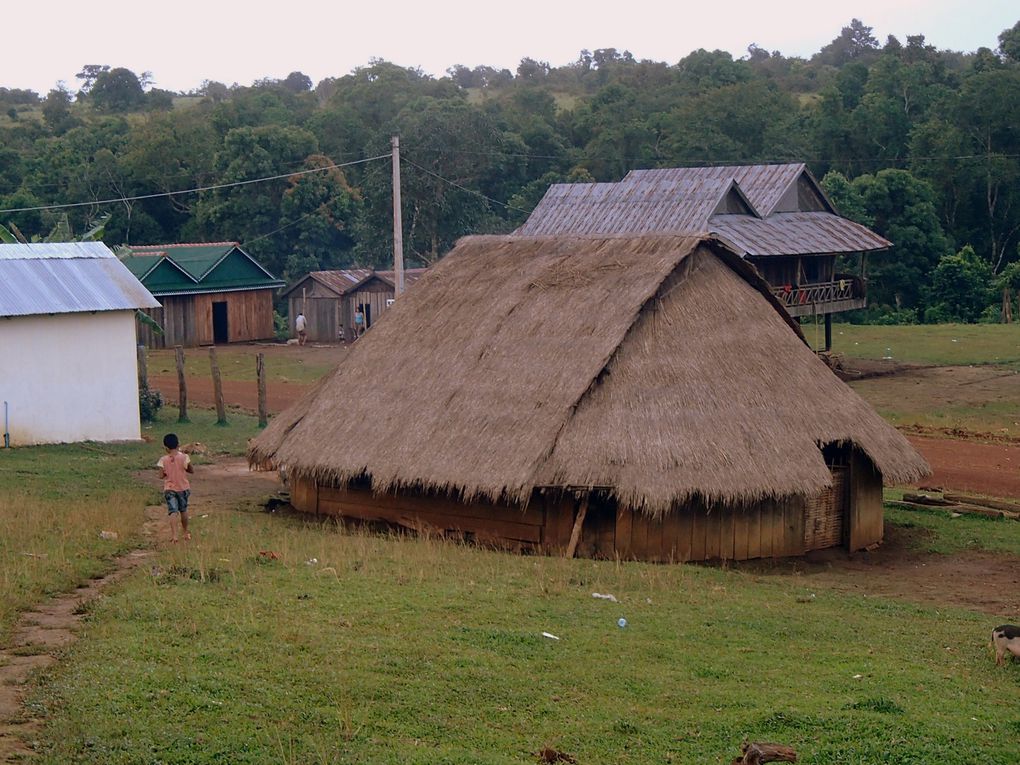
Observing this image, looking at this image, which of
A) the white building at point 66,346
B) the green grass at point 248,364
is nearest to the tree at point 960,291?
the green grass at point 248,364

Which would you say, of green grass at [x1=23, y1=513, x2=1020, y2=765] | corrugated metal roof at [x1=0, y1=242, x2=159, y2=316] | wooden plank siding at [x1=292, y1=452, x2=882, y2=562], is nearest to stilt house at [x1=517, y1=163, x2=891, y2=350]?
corrugated metal roof at [x1=0, y1=242, x2=159, y2=316]

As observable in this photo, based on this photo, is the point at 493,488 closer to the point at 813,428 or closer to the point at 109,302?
the point at 813,428

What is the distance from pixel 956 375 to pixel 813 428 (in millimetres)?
21431

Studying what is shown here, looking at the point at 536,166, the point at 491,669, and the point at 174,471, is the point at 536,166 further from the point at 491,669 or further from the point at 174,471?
the point at 491,669

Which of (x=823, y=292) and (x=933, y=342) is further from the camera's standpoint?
(x=933, y=342)

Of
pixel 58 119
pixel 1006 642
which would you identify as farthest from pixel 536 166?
pixel 1006 642

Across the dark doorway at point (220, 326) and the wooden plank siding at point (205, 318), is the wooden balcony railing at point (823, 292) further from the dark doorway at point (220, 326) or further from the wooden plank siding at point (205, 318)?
the dark doorway at point (220, 326)

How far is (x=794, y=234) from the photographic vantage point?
4038 centimetres

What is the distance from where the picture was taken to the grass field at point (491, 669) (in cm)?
895

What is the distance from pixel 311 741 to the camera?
344 inches

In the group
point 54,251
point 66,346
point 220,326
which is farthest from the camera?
point 220,326

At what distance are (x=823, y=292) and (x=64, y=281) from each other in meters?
24.4

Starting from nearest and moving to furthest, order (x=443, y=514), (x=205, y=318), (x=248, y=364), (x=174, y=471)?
1. (x=174, y=471)
2. (x=443, y=514)
3. (x=248, y=364)
4. (x=205, y=318)

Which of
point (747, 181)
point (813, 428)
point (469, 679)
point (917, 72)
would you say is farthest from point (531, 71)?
point (469, 679)
